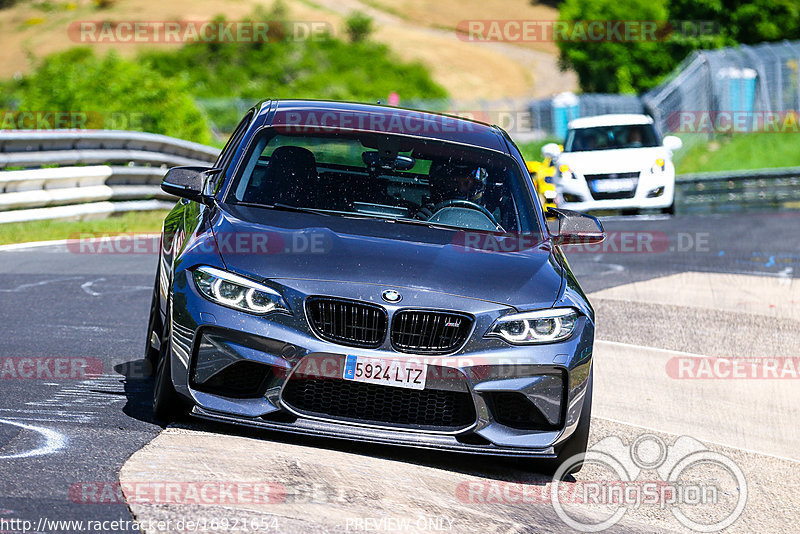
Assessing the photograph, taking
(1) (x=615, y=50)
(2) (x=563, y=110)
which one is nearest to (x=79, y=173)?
(2) (x=563, y=110)

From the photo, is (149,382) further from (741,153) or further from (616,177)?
(741,153)

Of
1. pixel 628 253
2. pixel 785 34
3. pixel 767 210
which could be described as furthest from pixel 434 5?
pixel 628 253

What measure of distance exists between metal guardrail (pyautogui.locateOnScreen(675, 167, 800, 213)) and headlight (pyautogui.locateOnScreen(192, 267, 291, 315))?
21779 mm

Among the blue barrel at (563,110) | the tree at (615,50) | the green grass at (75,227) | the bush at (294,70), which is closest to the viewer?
the green grass at (75,227)

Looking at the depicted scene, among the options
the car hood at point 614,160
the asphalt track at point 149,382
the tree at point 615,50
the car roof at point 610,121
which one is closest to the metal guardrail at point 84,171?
the asphalt track at point 149,382

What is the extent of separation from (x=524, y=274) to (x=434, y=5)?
132 m

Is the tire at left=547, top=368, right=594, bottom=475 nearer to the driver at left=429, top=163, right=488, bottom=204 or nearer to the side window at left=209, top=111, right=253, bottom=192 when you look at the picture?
the driver at left=429, top=163, right=488, bottom=204

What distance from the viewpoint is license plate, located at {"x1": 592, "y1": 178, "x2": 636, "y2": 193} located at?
67.5 ft

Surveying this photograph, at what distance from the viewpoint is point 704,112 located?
37406 mm

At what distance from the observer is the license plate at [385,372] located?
206 inches

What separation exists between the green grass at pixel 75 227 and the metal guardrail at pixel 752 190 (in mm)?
13171

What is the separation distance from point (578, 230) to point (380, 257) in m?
1.47

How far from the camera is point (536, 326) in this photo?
5473 millimetres

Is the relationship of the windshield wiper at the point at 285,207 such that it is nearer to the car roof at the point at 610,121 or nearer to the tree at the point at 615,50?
the car roof at the point at 610,121
